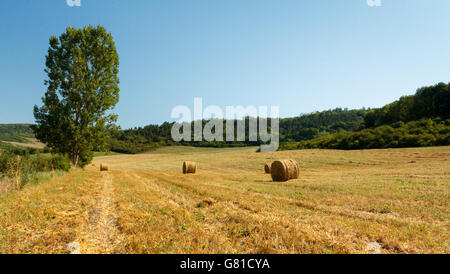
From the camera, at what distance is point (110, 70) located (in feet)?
85.4

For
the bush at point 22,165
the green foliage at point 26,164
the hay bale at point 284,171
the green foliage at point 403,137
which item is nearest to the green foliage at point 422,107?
the green foliage at point 403,137

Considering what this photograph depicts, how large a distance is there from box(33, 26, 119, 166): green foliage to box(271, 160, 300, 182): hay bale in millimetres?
18293

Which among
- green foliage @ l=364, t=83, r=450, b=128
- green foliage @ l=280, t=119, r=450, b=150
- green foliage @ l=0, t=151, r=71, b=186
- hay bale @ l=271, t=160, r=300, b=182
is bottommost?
hay bale @ l=271, t=160, r=300, b=182

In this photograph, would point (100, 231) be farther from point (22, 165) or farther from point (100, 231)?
point (22, 165)

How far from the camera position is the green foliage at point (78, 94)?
76.9 ft

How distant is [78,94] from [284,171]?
21.5 meters

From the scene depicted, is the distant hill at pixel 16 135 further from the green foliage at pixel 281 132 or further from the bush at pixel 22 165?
the bush at pixel 22 165

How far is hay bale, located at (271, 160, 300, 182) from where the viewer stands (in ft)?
61.7

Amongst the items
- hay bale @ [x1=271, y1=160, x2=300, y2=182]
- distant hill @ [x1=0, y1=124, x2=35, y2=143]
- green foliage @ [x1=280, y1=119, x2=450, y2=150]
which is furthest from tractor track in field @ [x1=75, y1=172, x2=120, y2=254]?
distant hill @ [x1=0, y1=124, x2=35, y2=143]

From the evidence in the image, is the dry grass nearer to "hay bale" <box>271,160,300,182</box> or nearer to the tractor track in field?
the tractor track in field
